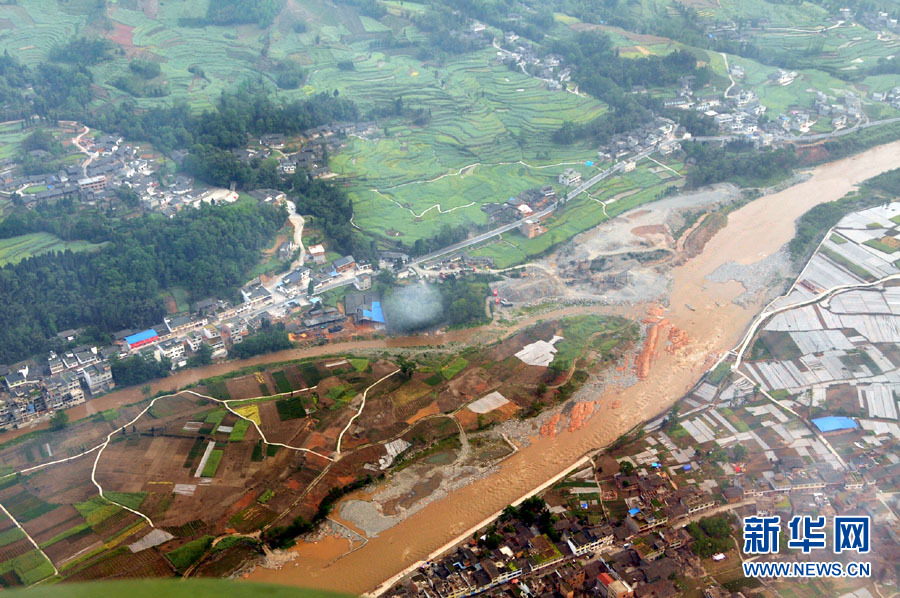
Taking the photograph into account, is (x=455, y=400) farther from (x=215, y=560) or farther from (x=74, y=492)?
(x=74, y=492)

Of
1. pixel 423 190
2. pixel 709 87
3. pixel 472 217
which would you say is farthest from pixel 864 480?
pixel 709 87

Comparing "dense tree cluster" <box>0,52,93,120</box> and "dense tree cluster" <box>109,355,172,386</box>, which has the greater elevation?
"dense tree cluster" <box>0,52,93,120</box>

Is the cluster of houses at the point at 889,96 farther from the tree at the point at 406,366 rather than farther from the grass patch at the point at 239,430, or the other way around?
the grass patch at the point at 239,430

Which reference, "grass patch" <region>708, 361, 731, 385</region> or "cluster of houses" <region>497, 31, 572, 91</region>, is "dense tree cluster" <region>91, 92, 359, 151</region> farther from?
"grass patch" <region>708, 361, 731, 385</region>

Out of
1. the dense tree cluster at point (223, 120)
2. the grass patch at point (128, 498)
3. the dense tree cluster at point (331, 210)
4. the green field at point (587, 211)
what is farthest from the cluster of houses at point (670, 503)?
the dense tree cluster at point (223, 120)

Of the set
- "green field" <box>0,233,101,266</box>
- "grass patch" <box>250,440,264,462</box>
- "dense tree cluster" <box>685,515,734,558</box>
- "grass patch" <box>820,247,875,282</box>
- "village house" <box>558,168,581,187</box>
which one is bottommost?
"grass patch" <box>250,440,264,462</box>

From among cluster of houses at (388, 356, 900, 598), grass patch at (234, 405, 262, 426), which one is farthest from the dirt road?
cluster of houses at (388, 356, 900, 598)

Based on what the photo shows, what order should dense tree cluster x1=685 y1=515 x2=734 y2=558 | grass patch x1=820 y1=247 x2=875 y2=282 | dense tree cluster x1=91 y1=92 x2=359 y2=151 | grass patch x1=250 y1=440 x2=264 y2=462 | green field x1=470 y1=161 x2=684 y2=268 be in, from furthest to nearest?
dense tree cluster x1=91 y1=92 x2=359 y2=151 → green field x1=470 y1=161 x2=684 y2=268 → grass patch x1=820 y1=247 x2=875 y2=282 → grass patch x1=250 y1=440 x2=264 y2=462 → dense tree cluster x1=685 y1=515 x2=734 y2=558
